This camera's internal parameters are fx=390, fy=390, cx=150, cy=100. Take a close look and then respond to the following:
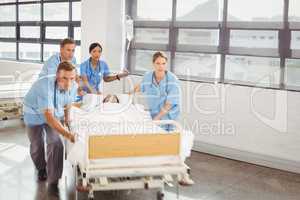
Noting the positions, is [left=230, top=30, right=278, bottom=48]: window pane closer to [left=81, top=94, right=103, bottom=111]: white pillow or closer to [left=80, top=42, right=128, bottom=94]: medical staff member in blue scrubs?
[left=80, top=42, right=128, bottom=94]: medical staff member in blue scrubs

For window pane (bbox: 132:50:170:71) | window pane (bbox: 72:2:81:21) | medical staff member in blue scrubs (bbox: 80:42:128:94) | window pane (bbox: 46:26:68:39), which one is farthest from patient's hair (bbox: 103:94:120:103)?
window pane (bbox: 46:26:68:39)

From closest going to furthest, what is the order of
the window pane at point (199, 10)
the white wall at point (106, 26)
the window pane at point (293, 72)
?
1. the window pane at point (293, 72)
2. the window pane at point (199, 10)
3. the white wall at point (106, 26)

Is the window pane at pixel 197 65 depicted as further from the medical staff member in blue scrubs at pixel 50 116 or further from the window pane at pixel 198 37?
the medical staff member in blue scrubs at pixel 50 116

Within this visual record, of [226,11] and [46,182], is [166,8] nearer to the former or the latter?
[226,11]

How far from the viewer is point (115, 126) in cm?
323

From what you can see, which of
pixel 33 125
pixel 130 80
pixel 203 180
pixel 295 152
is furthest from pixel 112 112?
pixel 295 152

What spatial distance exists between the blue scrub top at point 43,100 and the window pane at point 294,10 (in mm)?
2360

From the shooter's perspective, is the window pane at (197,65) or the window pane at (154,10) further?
the window pane at (154,10)

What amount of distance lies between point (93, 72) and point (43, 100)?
1360 mm

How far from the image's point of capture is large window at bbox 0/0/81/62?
6.47 metres

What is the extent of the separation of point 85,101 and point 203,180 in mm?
1470

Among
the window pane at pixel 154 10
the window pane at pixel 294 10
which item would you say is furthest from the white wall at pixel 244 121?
the window pane at pixel 294 10

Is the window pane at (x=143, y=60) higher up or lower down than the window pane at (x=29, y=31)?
lower down

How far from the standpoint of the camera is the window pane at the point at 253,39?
4.25 meters
